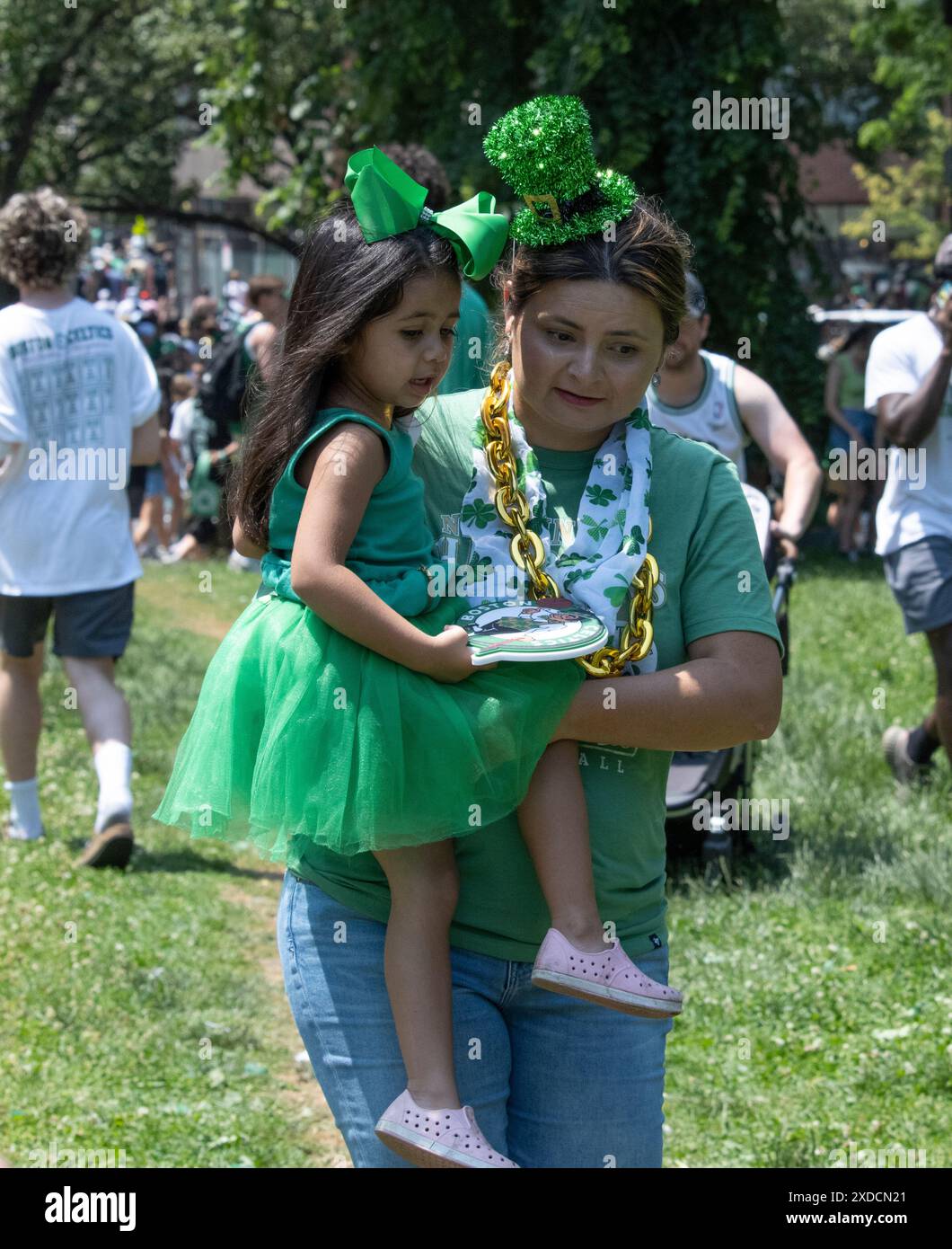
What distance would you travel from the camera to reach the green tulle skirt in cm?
232

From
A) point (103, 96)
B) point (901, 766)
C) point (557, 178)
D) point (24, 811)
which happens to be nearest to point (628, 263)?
point (557, 178)

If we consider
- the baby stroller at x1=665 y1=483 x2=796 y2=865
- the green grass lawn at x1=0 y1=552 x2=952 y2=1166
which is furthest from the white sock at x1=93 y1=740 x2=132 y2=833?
the baby stroller at x1=665 y1=483 x2=796 y2=865

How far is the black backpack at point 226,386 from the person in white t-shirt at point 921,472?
656cm

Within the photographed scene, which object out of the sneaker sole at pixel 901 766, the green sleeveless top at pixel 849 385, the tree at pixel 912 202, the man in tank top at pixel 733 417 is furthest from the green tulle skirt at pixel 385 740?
the tree at pixel 912 202

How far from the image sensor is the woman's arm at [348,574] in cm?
231

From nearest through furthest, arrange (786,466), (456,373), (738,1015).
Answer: (456,373), (738,1015), (786,466)

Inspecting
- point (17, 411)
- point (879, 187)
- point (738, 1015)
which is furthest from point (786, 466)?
point (879, 187)

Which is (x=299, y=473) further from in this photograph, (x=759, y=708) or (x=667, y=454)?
(x=759, y=708)

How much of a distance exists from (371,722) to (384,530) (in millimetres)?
292

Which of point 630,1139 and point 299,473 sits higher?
point 299,473

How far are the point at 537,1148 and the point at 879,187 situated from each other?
133 ft

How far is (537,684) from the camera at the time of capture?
2354mm

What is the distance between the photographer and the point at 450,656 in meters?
2.33

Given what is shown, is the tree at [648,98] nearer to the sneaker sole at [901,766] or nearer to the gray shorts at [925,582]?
the sneaker sole at [901,766]
